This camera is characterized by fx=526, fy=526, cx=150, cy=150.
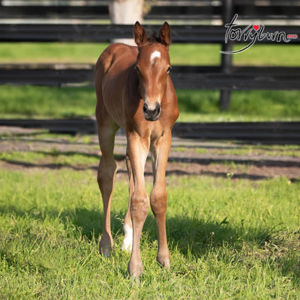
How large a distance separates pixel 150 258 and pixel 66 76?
422 centimetres

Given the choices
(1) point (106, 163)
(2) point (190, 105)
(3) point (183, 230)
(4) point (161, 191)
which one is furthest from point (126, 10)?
(4) point (161, 191)

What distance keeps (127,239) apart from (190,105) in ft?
26.2

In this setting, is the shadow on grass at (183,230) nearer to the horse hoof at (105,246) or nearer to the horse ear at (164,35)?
the horse hoof at (105,246)

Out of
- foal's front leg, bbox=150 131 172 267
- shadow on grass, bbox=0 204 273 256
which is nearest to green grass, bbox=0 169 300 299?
shadow on grass, bbox=0 204 273 256

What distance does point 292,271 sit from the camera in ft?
12.7

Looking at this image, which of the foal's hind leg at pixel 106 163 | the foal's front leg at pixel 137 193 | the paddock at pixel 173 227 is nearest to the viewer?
the paddock at pixel 173 227

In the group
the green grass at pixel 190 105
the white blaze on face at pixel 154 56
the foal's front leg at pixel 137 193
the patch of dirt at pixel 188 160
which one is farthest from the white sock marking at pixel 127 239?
the green grass at pixel 190 105

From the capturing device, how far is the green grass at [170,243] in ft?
11.8

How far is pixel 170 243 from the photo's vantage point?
448 cm

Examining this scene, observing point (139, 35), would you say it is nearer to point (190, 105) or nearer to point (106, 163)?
point (106, 163)


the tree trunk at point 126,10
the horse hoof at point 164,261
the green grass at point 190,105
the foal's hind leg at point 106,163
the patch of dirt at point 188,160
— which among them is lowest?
the green grass at point 190,105

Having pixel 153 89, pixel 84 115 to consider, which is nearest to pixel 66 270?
pixel 153 89

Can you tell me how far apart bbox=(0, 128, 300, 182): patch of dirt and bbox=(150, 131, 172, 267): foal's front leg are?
2.78m

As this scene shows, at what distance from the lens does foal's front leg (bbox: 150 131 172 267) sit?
12.8 ft
